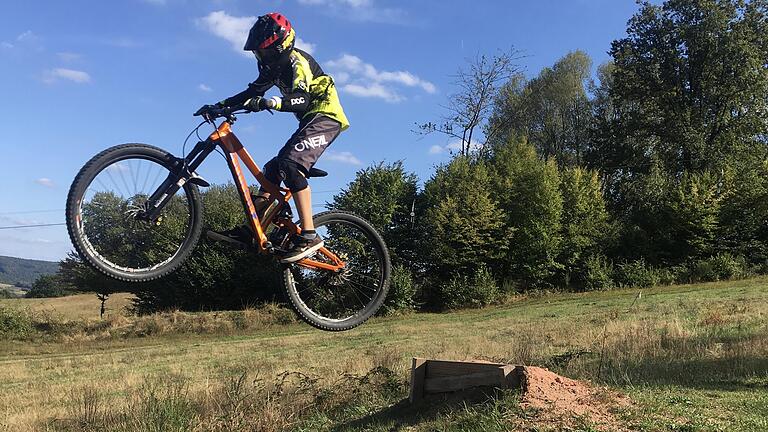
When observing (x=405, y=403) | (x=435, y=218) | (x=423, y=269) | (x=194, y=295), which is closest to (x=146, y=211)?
(x=405, y=403)

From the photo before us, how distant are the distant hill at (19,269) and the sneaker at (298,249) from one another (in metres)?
140

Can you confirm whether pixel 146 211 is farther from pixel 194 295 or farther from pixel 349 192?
pixel 194 295

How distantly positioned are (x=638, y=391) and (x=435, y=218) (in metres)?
30.3

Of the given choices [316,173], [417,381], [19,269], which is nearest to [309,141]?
[316,173]

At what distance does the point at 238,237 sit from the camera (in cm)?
549

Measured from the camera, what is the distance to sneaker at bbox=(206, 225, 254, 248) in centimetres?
538

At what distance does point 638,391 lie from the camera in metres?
9.23

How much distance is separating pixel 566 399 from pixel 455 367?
1895 millimetres

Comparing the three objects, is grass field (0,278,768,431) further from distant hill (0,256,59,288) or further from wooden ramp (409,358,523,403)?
distant hill (0,256,59,288)

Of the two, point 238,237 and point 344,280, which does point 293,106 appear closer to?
point 238,237

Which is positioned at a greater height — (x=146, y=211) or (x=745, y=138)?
(x=745, y=138)

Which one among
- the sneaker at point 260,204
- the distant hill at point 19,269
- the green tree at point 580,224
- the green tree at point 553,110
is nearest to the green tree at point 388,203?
the sneaker at point 260,204

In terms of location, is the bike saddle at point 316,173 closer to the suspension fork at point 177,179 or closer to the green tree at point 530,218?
the suspension fork at point 177,179

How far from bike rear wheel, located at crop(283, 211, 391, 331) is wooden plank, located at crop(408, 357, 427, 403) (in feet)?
10.2
